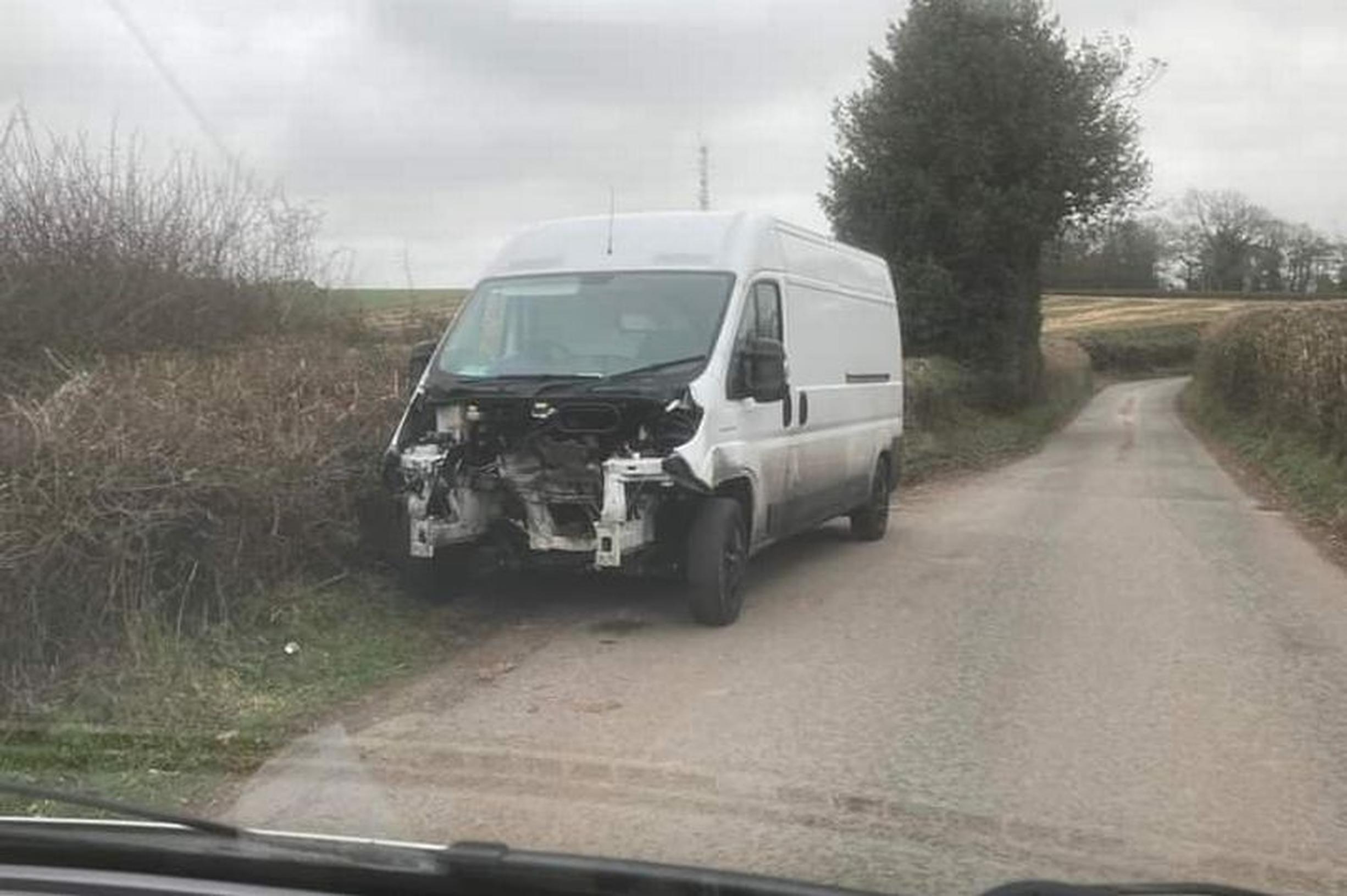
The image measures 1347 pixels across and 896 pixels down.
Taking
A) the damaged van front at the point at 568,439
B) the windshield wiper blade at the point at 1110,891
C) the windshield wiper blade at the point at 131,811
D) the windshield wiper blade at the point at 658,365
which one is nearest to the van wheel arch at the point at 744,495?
the damaged van front at the point at 568,439

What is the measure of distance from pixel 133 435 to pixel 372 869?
16.6 feet

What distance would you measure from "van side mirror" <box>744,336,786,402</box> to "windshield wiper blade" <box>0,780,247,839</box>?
6041mm

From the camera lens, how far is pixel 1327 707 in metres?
6.83

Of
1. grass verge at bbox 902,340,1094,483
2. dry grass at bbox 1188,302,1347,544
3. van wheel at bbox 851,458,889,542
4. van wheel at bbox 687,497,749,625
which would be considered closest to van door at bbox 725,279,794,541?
van wheel at bbox 687,497,749,625

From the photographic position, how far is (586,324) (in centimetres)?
919

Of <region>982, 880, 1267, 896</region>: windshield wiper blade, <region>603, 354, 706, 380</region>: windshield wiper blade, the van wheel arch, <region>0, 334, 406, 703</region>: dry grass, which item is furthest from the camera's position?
the van wheel arch

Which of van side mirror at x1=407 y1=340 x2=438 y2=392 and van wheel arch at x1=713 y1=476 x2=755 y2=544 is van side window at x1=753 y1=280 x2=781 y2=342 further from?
van side mirror at x1=407 y1=340 x2=438 y2=392

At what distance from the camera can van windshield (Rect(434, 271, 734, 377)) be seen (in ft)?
29.1

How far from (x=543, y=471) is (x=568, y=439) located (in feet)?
0.85

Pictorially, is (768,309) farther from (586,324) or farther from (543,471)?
(543,471)

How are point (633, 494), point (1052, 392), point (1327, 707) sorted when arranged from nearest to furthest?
point (1327, 707)
point (633, 494)
point (1052, 392)

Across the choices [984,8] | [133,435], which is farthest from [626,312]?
[984,8]

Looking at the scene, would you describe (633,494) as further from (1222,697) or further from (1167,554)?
(1167,554)

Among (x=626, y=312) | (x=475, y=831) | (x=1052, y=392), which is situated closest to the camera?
(x=475, y=831)
